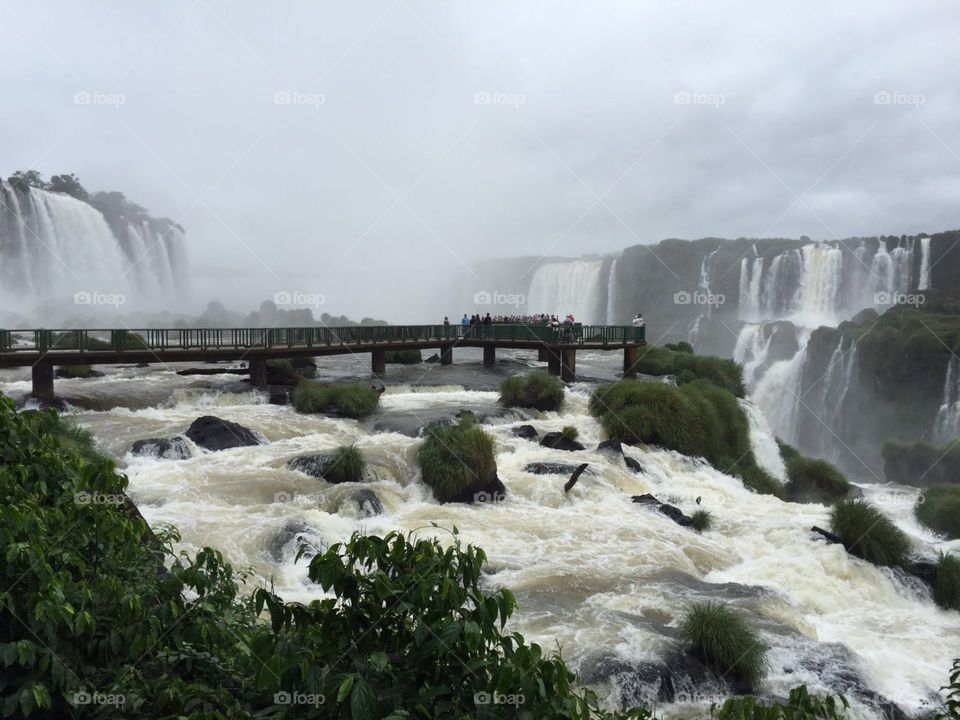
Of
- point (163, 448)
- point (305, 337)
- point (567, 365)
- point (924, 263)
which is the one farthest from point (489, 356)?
point (924, 263)

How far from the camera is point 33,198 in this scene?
55.2 meters

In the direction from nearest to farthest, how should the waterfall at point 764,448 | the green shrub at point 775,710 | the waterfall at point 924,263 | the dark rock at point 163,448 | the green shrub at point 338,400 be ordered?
1. the green shrub at point 775,710
2. the dark rock at point 163,448
3. the green shrub at point 338,400
4. the waterfall at point 764,448
5. the waterfall at point 924,263

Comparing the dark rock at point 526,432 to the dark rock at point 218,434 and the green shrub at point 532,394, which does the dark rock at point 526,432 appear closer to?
the green shrub at point 532,394

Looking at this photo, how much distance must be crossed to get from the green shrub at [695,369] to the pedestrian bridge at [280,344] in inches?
45.8

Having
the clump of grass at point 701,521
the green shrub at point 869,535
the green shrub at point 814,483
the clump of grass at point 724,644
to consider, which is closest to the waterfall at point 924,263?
the green shrub at point 814,483

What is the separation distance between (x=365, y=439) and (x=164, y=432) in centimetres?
536

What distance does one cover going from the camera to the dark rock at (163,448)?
16.2m

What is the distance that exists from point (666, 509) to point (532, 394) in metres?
10.5

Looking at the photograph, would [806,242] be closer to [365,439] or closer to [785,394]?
[785,394]

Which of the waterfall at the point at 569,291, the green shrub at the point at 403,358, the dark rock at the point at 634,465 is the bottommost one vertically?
the dark rock at the point at 634,465

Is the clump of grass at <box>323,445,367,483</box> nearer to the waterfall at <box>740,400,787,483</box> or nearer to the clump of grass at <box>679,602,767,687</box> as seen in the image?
the clump of grass at <box>679,602,767,687</box>

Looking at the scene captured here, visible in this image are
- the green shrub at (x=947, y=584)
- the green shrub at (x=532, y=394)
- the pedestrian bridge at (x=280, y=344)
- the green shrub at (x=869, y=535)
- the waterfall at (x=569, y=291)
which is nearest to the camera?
the green shrub at (x=947, y=584)

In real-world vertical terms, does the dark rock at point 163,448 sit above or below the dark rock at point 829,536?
above

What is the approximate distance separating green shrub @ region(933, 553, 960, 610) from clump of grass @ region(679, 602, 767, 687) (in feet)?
18.0
